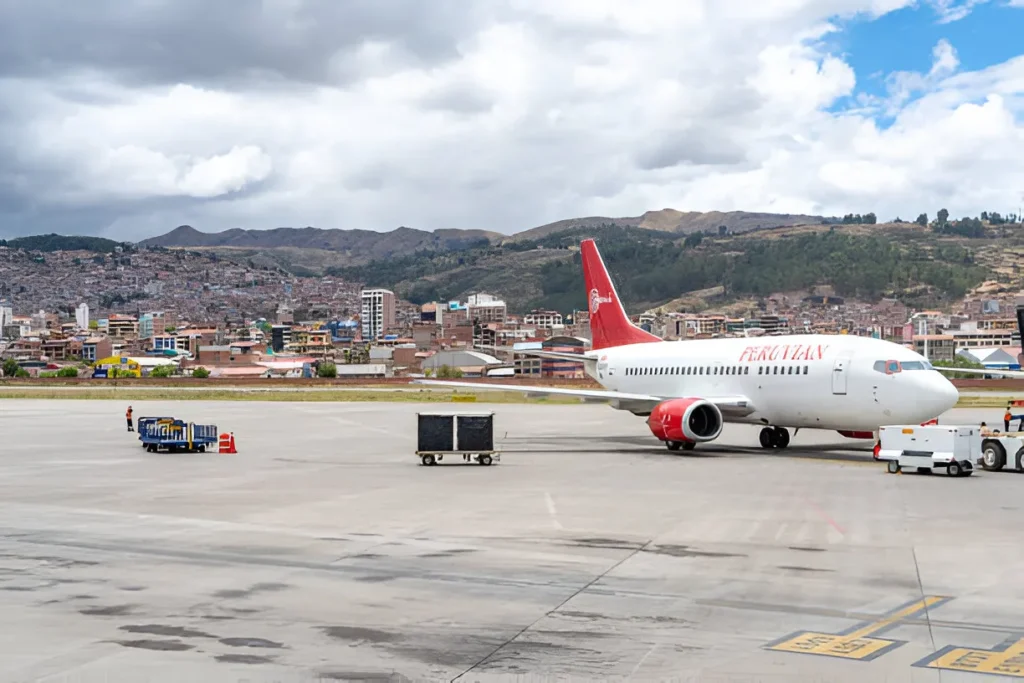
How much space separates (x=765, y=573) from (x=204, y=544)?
30.3 ft

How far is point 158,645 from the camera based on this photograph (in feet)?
37.8

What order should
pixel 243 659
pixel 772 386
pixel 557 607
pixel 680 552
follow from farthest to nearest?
pixel 772 386 → pixel 680 552 → pixel 557 607 → pixel 243 659

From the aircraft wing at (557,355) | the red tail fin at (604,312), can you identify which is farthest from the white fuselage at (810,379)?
the red tail fin at (604,312)

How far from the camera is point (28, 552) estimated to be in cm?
1780

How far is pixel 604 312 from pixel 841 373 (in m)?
17.5

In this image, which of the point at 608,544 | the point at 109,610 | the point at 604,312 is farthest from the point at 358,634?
the point at 604,312

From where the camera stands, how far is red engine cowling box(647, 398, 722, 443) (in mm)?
39562

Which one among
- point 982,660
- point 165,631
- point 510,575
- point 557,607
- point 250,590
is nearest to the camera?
point 982,660

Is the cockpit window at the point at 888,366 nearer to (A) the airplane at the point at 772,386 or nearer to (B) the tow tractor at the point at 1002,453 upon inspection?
(A) the airplane at the point at 772,386

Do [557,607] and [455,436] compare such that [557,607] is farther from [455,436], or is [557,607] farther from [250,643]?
[455,436]

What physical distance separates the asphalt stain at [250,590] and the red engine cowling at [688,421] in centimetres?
2624

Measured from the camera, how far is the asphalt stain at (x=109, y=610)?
1307cm

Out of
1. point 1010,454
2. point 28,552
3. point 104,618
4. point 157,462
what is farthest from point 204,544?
point 1010,454

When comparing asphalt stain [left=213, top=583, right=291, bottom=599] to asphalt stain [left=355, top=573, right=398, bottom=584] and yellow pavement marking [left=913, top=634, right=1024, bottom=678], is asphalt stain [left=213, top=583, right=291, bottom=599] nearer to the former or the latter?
asphalt stain [left=355, top=573, right=398, bottom=584]
